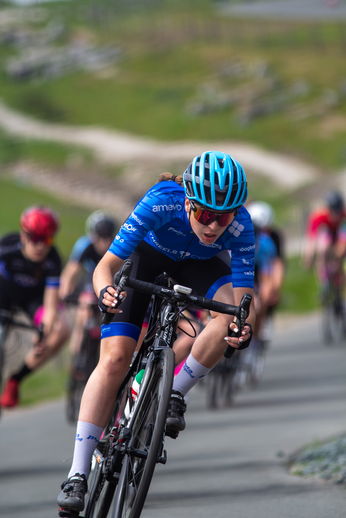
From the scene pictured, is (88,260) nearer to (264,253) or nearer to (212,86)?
(264,253)

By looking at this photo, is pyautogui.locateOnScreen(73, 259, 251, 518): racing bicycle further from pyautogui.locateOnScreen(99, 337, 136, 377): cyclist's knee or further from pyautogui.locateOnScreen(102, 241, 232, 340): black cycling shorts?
pyautogui.locateOnScreen(102, 241, 232, 340): black cycling shorts

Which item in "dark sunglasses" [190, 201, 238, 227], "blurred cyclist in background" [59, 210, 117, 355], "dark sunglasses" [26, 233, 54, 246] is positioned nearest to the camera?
"dark sunglasses" [190, 201, 238, 227]

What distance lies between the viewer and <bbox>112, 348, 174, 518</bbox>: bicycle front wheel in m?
3.55

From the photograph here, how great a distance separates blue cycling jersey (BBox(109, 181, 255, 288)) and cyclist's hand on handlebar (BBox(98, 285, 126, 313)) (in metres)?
0.43

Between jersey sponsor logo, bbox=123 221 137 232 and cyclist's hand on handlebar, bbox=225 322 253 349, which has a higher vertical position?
jersey sponsor logo, bbox=123 221 137 232

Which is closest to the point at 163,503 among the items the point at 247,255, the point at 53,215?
the point at 247,255

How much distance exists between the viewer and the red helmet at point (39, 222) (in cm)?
714

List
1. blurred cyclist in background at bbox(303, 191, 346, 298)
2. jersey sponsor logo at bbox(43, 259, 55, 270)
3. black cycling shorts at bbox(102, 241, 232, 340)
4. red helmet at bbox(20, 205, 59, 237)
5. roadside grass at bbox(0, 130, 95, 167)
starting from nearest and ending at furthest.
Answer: black cycling shorts at bbox(102, 241, 232, 340) < red helmet at bbox(20, 205, 59, 237) < jersey sponsor logo at bbox(43, 259, 55, 270) < blurred cyclist in background at bbox(303, 191, 346, 298) < roadside grass at bbox(0, 130, 95, 167)

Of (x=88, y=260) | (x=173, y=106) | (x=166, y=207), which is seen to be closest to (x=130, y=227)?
(x=166, y=207)

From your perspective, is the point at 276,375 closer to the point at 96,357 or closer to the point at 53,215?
the point at 96,357

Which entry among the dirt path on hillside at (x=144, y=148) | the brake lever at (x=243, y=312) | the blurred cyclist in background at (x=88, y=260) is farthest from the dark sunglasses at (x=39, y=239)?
the dirt path on hillside at (x=144, y=148)

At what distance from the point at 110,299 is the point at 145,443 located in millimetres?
783

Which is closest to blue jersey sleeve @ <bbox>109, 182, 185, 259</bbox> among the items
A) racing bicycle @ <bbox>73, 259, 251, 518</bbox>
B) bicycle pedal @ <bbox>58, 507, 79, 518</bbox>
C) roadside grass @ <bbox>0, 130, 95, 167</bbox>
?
racing bicycle @ <bbox>73, 259, 251, 518</bbox>

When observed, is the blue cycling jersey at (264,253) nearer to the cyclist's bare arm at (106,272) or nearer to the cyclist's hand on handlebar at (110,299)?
the cyclist's bare arm at (106,272)
